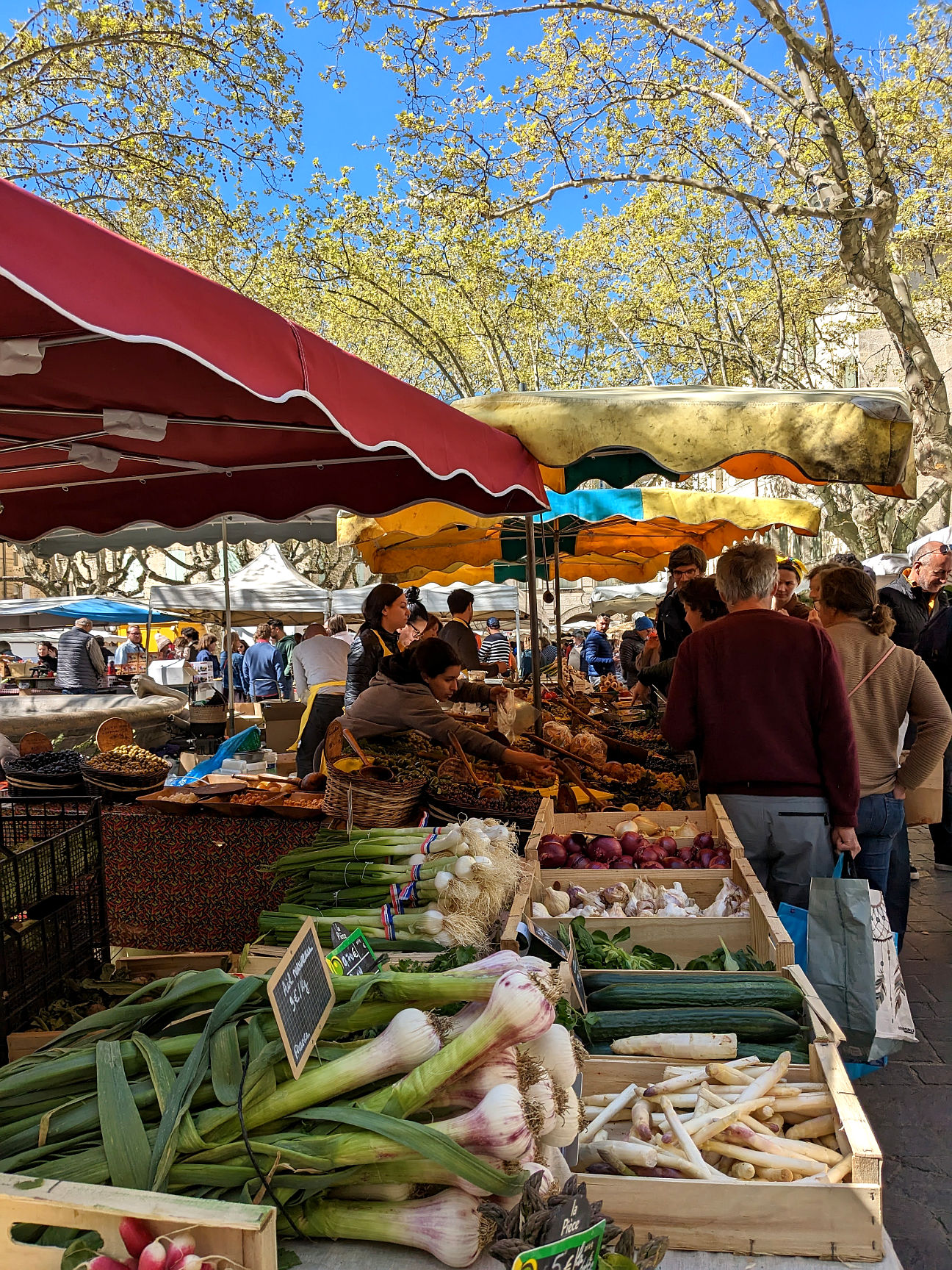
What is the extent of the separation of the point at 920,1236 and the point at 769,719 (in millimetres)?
1843

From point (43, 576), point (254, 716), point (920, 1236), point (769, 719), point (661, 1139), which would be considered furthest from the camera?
point (43, 576)

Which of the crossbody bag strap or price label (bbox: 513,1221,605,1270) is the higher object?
the crossbody bag strap

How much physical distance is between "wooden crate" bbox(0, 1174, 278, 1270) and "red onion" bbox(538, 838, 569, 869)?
2.54m

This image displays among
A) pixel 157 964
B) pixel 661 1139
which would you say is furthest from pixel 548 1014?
pixel 157 964

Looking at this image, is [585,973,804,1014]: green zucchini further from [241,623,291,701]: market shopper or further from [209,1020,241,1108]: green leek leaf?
[241,623,291,701]: market shopper

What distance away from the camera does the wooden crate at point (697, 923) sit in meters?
2.98

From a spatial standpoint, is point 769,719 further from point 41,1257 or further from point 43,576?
point 43,576

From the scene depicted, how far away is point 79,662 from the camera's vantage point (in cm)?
1438

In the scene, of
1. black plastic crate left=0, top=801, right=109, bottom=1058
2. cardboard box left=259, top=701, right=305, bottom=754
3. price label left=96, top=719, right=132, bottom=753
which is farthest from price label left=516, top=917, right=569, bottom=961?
cardboard box left=259, top=701, right=305, bottom=754

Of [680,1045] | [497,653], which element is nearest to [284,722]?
[497,653]

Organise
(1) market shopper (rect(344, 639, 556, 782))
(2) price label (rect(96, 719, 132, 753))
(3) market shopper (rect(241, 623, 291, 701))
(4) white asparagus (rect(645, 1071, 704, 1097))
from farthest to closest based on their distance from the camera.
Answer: (3) market shopper (rect(241, 623, 291, 701)) < (2) price label (rect(96, 719, 132, 753)) < (1) market shopper (rect(344, 639, 556, 782)) < (4) white asparagus (rect(645, 1071, 704, 1097))

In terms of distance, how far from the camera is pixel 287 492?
529 centimetres

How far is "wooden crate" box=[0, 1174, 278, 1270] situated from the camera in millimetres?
1396

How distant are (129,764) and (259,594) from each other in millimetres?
13342
